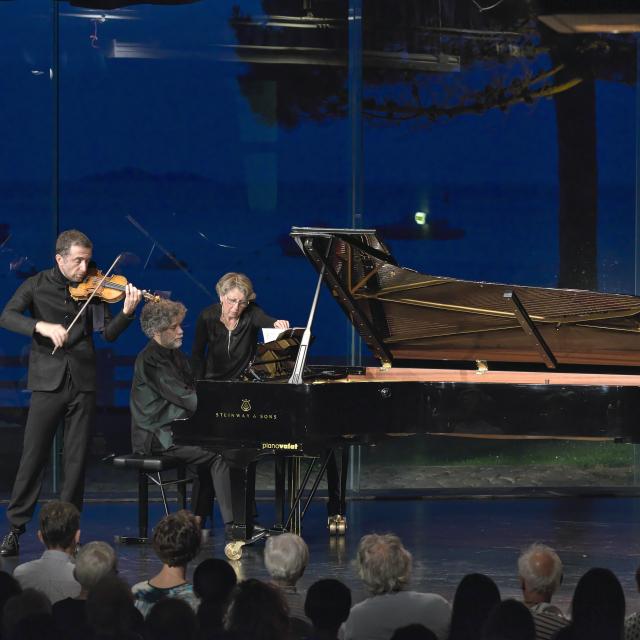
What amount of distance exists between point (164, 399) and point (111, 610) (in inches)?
158

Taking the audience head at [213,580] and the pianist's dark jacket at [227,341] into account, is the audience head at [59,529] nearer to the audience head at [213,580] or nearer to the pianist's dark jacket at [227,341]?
the audience head at [213,580]

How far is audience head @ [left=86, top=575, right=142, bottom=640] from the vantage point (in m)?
3.48

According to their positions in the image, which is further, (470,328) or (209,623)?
(470,328)

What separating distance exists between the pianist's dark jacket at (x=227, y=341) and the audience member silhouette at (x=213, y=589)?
3745mm

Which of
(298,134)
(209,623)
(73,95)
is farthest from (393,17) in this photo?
(209,623)

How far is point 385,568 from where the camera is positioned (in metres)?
4.14

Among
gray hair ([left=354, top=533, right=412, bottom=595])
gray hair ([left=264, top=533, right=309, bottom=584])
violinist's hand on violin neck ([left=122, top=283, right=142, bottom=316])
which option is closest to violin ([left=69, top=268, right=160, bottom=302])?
violinist's hand on violin neck ([left=122, top=283, right=142, bottom=316])

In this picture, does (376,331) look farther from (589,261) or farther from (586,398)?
(589,261)

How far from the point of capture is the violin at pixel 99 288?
691 centimetres

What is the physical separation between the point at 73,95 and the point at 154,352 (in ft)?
9.13

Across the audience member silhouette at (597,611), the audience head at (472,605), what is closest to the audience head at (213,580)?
the audience head at (472,605)

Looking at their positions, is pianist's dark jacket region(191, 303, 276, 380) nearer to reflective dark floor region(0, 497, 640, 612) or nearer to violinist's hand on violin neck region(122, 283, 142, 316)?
reflective dark floor region(0, 497, 640, 612)

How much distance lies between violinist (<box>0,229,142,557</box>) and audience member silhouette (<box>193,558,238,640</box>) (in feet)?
10.0

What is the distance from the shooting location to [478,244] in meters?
9.83
